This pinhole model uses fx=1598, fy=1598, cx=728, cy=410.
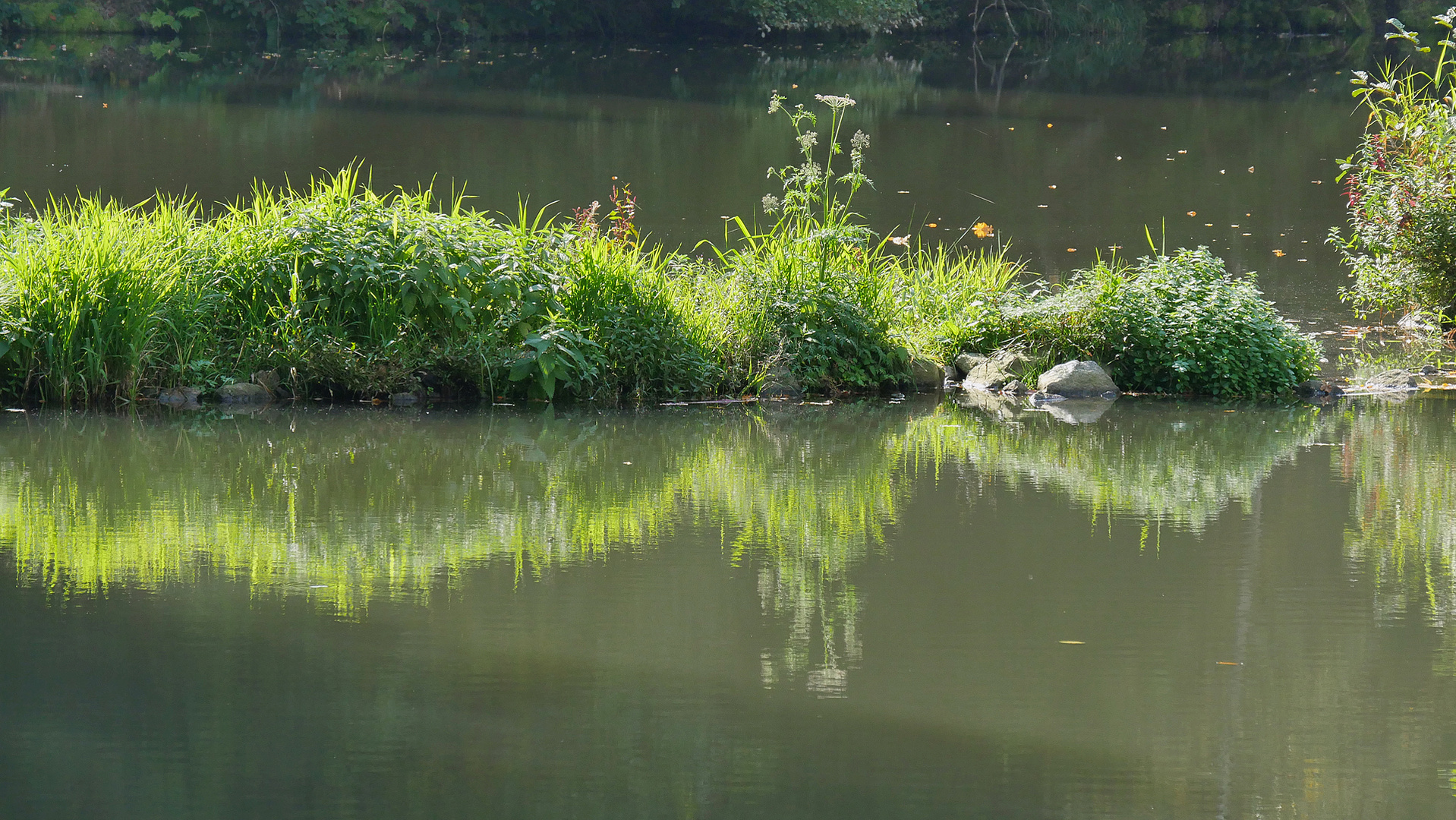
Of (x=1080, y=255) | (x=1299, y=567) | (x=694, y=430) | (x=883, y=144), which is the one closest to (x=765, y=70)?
(x=883, y=144)

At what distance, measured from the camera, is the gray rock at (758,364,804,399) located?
922cm

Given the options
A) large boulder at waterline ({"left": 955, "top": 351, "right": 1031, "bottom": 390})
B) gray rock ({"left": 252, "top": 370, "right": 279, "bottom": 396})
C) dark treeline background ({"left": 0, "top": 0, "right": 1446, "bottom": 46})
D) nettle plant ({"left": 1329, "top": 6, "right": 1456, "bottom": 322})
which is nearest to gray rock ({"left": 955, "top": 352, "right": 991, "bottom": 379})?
large boulder at waterline ({"left": 955, "top": 351, "right": 1031, "bottom": 390})

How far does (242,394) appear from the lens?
28.8ft

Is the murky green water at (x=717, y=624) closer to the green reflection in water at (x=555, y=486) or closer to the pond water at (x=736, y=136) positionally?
the green reflection in water at (x=555, y=486)

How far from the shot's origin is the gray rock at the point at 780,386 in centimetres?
922

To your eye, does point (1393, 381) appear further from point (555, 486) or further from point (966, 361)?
point (555, 486)

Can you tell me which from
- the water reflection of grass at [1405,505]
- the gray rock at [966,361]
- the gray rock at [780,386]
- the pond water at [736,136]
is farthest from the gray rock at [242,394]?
the pond water at [736,136]

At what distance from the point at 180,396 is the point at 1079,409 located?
4980 millimetres

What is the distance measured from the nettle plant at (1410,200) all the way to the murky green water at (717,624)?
10.1 feet

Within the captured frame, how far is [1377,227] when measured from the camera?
11023mm

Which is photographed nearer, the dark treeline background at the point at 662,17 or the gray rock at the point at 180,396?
the gray rock at the point at 180,396

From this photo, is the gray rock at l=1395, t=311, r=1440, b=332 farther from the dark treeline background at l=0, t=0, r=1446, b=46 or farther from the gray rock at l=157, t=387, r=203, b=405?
the dark treeline background at l=0, t=0, r=1446, b=46

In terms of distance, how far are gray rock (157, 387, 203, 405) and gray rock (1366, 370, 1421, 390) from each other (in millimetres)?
6806

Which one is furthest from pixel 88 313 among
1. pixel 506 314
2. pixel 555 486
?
pixel 555 486
